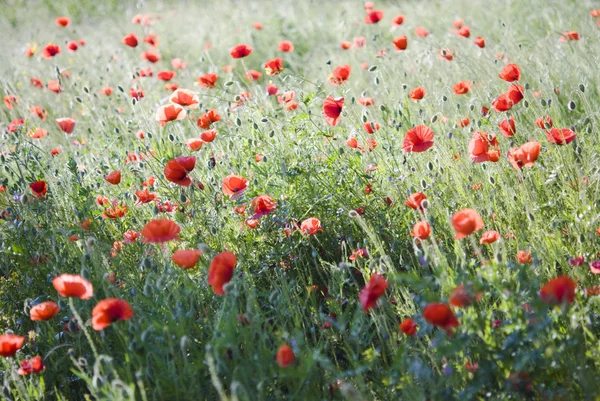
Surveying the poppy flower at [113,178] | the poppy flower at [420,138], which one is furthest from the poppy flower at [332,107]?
the poppy flower at [113,178]

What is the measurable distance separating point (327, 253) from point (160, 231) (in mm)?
857

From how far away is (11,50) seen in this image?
7.50m

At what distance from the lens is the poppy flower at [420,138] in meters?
2.28

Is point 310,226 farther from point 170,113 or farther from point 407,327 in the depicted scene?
point 170,113

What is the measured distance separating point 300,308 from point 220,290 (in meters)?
0.51

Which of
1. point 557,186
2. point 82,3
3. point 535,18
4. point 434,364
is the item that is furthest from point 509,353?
point 82,3

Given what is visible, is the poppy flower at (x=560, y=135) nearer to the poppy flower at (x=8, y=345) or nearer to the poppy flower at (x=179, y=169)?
the poppy flower at (x=179, y=169)

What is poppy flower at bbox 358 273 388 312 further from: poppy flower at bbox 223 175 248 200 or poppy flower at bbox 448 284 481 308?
poppy flower at bbox 223 175 248 200

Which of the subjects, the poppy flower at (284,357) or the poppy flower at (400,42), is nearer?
the poppy flower at (284,357)

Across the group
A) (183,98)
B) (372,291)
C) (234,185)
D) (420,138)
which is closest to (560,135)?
(420,138)

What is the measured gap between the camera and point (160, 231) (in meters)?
1.96

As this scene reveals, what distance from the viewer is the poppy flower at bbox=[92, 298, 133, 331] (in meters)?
1.70

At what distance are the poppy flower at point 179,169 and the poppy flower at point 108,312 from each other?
0.66m

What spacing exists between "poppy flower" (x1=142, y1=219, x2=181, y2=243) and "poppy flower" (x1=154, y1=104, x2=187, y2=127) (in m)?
0.89
